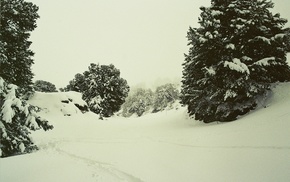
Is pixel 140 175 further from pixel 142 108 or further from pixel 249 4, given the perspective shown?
pixel 142 108

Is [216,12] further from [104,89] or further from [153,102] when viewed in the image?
[153,102]

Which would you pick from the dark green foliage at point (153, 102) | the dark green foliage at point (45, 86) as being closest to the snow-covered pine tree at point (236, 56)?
the dark green foliage at point (45, 86)

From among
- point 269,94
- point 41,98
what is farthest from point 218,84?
point 41,98

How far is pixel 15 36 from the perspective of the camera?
15.4 metres

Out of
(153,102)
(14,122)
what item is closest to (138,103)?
(153,102)

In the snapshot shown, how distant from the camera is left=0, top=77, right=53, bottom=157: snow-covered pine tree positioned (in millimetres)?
11836

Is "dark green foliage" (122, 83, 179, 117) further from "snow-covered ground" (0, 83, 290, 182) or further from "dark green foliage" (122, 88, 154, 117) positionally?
"snow-covered ground" (0, 83, 290, 182)

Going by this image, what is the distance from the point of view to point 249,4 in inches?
781

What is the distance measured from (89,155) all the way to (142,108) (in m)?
91.2

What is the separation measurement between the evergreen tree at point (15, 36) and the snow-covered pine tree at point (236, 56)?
37.3 ft

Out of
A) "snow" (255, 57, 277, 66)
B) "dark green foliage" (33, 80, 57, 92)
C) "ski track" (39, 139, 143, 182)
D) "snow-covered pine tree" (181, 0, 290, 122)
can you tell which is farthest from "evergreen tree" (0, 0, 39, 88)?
"dark green foliage" (33, 80, 57, 92)

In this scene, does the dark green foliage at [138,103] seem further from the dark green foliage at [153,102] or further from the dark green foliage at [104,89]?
the dark green foliage at [104,89]

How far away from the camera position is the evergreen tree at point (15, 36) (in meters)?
14.9

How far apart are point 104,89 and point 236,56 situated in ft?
121
